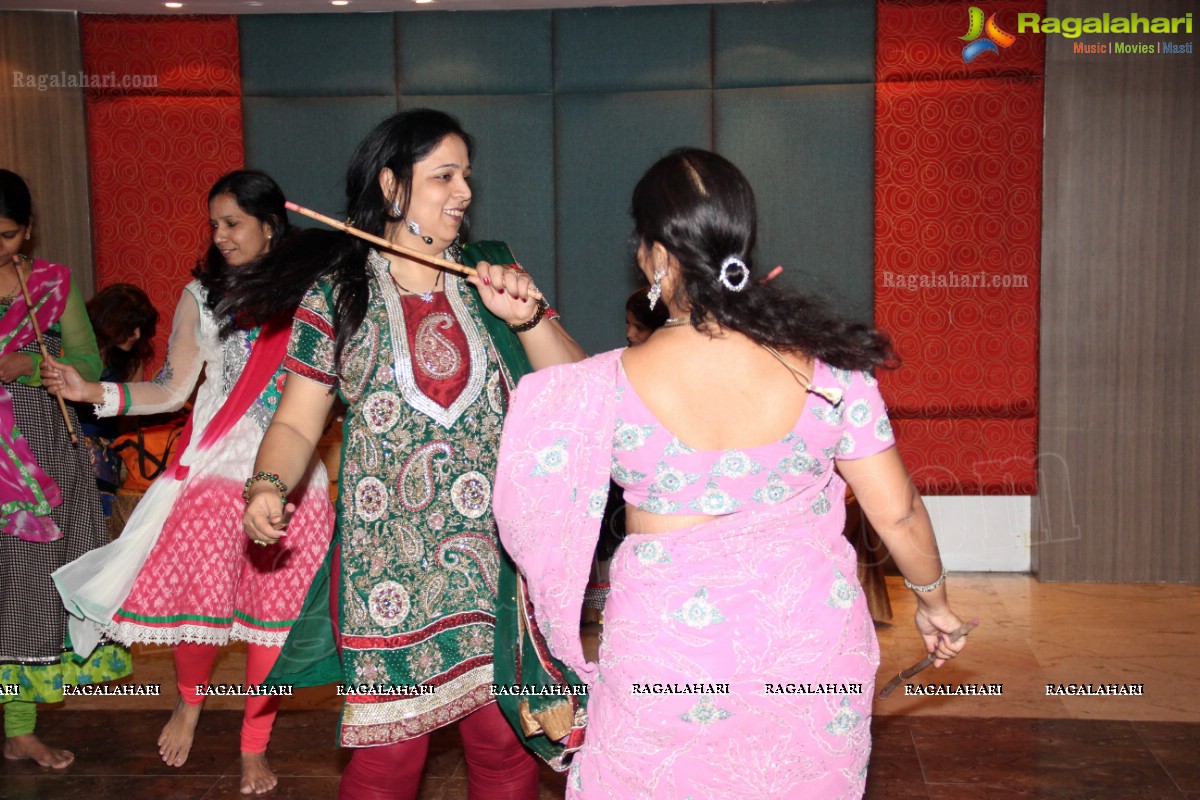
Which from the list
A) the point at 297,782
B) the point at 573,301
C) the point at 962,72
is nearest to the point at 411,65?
the point at 573,301

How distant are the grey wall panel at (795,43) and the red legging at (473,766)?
341 centimetres

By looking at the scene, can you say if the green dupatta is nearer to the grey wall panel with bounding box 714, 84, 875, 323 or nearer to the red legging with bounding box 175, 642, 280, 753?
the red legging with bounding box 175, 642, 280, 753

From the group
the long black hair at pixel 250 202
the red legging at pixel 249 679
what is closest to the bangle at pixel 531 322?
the long black hair at pixel 250 202

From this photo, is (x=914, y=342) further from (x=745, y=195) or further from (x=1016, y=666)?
(x=745, y=195)

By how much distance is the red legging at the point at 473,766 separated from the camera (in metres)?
2.17

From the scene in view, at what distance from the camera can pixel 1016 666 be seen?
3910 mm

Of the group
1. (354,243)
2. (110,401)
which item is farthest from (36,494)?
(354,243)

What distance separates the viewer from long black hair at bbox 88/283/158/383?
14.8ft

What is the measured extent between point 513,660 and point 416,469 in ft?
1.30

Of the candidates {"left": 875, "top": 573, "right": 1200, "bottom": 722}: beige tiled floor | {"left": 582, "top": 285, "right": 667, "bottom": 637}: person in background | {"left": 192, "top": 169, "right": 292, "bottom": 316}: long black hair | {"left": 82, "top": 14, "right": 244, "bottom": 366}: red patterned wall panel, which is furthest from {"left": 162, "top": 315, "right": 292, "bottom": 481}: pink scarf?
{"left": 82, "top": 14, "right": 244, "bottom": 366}: red patterned wall panel

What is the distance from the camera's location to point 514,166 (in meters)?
5.07

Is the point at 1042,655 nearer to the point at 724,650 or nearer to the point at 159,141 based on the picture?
the point at 724,650

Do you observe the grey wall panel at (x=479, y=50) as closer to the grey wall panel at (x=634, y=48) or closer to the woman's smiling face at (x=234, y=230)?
the grey wall panel at (x=634, y=48)

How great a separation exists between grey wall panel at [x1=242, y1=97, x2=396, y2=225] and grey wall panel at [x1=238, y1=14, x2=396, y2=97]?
0.17 feet
